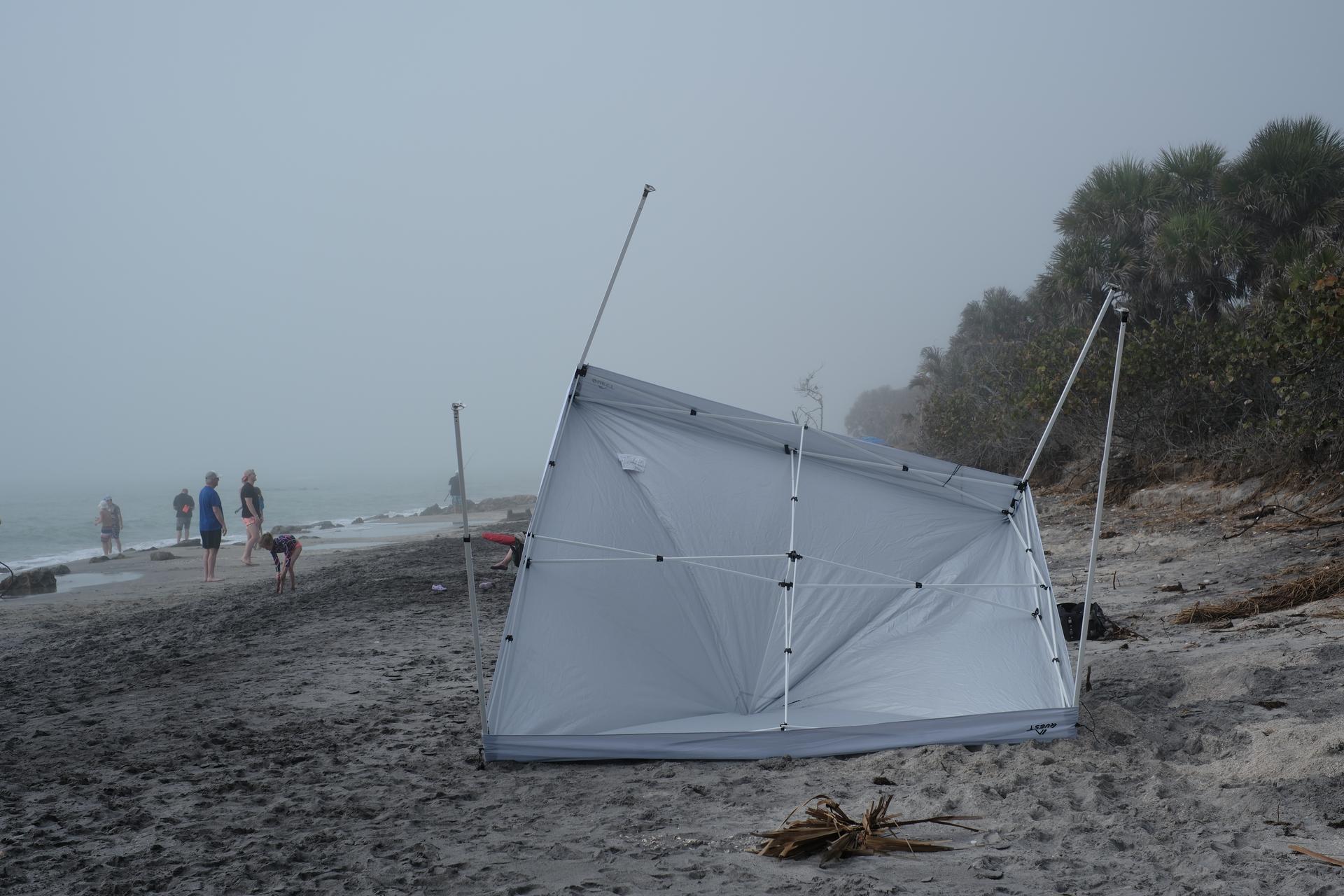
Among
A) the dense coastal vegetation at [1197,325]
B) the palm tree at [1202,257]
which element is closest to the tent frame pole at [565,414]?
the dense coastal vegetation at [1197,325]

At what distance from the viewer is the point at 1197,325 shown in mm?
18094

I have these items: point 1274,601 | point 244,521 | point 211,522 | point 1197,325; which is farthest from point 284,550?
point 1197,325

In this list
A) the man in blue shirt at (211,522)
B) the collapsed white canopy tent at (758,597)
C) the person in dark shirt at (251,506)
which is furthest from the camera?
the person in dark shirt at (251,506)

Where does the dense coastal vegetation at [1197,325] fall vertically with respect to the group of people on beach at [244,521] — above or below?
above

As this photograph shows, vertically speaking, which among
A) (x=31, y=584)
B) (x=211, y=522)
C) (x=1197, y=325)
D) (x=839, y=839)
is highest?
Answer: (x=1197, y=325)

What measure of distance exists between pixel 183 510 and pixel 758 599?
88.9 ft

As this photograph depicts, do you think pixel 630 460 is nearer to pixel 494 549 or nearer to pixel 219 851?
pixel 219 851

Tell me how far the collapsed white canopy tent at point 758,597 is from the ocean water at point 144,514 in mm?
13421

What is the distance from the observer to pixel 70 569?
906 inches

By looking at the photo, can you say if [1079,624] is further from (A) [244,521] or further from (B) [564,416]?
(A) [244,521]

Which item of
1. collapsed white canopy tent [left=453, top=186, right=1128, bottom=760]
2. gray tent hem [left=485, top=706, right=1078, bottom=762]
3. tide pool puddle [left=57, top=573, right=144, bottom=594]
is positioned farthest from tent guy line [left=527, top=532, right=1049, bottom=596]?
tide pool puddle [left=57, top=573, right=144, bottom=594]

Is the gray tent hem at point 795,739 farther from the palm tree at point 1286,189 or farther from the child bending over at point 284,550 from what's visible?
the palm tree at point 1286,189

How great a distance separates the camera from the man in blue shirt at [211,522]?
16.1m

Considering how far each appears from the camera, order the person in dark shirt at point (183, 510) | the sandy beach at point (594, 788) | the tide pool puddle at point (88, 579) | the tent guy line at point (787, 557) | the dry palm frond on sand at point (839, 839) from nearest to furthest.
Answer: the sandy beach at point (594, 788)
the dry palm frond on sand at point (839, 839)
the tent guy line at point (787, 557)
the tide pool puddle at point (88, 579)
the person in dark shirt at point (183, 510)
